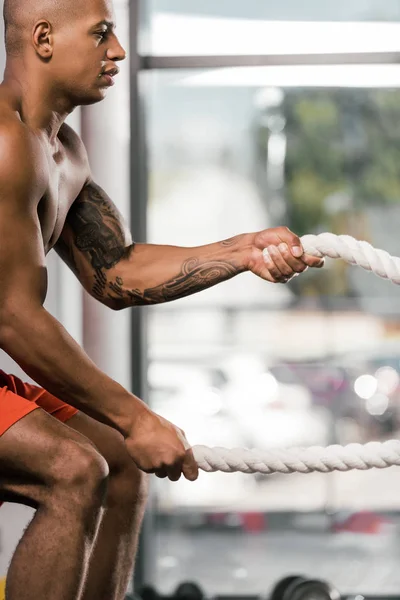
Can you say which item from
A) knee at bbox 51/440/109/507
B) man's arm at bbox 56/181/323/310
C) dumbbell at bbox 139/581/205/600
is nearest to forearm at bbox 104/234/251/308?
man's arm at bbox 56/181/323/310

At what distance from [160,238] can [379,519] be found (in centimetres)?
127

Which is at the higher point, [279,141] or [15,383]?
[279,141]

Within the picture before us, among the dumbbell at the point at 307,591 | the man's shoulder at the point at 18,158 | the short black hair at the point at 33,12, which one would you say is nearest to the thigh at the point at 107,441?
the man's shoulder at the point at 18,158

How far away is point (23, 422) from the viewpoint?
1454mm

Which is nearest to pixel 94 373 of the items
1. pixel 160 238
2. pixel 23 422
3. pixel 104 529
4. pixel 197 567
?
pixel 23 422

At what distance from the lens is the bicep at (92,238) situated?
1.88 metres

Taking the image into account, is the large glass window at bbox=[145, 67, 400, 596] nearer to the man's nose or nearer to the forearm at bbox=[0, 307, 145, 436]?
the man's nose

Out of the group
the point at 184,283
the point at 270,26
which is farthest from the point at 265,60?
the point at 184,283

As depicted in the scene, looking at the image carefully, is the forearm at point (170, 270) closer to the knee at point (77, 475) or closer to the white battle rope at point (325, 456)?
the white battle rope at point (325, 456)

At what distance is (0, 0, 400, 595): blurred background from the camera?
3.29m

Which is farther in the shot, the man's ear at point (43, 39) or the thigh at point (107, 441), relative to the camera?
the thigh at point (107, 441)

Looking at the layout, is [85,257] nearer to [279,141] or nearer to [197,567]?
Result: [279,141]

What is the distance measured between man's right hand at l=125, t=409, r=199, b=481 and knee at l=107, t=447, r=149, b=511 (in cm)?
23

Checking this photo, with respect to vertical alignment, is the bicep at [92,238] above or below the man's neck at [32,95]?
below
